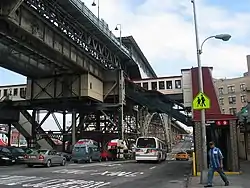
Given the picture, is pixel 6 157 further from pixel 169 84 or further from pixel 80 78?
pixel 169 84

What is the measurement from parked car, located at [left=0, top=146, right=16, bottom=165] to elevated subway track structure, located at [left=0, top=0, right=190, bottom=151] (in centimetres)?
983

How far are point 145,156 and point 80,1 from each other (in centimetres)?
1644

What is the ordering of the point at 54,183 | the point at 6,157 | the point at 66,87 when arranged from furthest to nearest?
the point at 66,87
the point at 6,157
the point at 54,183

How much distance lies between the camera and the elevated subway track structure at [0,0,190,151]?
91.1 ft

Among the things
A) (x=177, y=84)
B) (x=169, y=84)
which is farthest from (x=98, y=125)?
(x=177, y=84)

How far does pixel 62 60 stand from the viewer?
36469mm

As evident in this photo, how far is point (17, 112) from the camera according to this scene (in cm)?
5512

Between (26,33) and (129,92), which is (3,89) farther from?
(26,33)

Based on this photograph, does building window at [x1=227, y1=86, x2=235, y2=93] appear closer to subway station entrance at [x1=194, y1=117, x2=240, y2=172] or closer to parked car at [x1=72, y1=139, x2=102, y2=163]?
parked car at [x1=72, y1=139, x2=102, y2=163]

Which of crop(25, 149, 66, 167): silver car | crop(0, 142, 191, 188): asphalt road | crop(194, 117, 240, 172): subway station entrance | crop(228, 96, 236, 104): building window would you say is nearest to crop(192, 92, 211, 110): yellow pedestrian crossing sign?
crop(0, 142, 191, 188): asphalt road

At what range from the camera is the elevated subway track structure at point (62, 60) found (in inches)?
1093

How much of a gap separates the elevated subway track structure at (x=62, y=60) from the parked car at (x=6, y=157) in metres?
9.83

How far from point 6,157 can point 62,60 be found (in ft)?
39.7

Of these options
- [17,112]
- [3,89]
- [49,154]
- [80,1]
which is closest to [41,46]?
[80,1]
